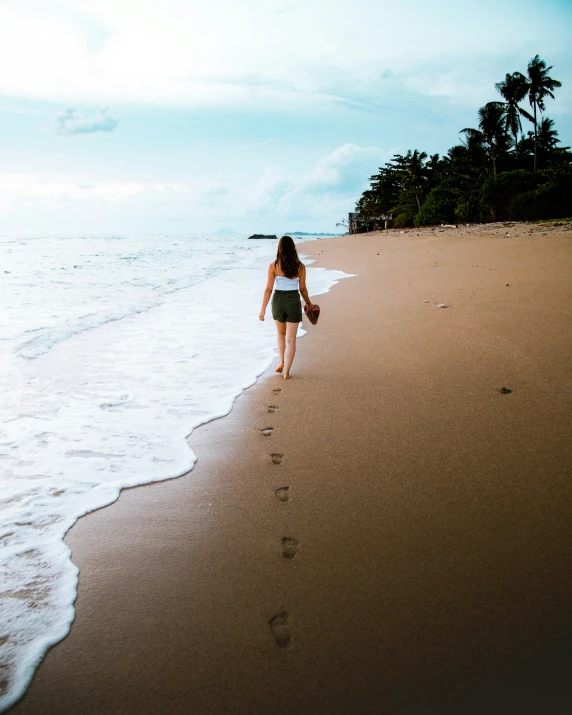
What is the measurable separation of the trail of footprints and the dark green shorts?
186 cm

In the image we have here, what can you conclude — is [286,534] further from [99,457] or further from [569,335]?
[569,335]

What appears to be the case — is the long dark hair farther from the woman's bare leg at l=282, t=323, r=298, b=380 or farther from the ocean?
the ocean

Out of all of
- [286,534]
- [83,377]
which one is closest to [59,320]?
[83,377]

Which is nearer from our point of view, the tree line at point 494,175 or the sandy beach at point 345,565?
the sandy beach at point 345,565

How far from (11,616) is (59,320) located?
7.83 metres

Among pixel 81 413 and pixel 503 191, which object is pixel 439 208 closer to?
pixel 503 191

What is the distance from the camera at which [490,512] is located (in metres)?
2.52

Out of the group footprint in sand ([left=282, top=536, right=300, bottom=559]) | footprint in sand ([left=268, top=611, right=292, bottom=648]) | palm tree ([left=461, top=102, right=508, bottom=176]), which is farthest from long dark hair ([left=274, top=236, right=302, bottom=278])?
palm tree ([left=461, top=102, right=508, bottom=176])

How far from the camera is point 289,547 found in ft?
7.72

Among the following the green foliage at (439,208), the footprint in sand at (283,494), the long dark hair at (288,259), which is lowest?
the footprint in sand at (283,494)

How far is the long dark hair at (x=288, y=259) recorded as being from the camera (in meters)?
5.20

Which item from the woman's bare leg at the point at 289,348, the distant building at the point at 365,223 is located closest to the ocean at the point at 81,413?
the woman's bare leg at the point at 289,348

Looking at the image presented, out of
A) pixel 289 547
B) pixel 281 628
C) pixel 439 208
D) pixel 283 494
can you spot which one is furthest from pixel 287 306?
pixel 439 208

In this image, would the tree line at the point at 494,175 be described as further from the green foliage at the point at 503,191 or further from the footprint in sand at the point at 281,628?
the footprint in sand at the point at 281,628
